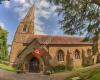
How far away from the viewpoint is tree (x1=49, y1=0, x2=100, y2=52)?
82.8 feet

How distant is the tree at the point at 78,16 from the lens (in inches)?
993

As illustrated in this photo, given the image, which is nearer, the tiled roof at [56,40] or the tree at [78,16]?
the tree at [78,16]

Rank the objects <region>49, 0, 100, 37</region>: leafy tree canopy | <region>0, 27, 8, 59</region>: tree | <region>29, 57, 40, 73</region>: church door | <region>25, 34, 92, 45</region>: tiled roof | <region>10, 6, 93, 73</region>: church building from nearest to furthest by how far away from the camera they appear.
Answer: <region>49, 0, 100, 37</region>: leafy tree canopy, <region>10, 6, 93, 73</region>: church building, <region>29, 57, 40, 73</region>: church door, <region>25, 34, 92, 45</region>: tiled roof, <region>0, 27, 8, 59</region>: tree

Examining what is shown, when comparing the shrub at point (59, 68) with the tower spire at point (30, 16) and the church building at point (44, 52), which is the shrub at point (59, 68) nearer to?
the church building at point (44, 52)

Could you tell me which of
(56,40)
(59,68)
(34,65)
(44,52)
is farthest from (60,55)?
(34,65)

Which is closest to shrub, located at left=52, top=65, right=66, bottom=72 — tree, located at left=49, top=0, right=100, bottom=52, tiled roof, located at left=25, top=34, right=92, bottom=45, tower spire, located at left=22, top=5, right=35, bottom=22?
tiled roof, located at left=25, top=34, right=92, bottom=45

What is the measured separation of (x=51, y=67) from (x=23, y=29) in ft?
56.7

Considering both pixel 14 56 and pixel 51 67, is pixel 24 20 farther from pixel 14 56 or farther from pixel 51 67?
pixel 51 67

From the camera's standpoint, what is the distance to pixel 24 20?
70938 mm

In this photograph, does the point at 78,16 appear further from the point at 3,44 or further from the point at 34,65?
the point at 3,44

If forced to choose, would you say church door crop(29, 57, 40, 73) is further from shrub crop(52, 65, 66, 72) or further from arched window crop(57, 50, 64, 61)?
arched window crop(57, 50, 64, 61)

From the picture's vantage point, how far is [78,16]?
2614cm

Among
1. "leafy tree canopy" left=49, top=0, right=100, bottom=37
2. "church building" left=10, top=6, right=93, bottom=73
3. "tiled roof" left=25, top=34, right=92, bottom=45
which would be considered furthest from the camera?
"tiled roof" left=25, top=34, right=92, bottom=45

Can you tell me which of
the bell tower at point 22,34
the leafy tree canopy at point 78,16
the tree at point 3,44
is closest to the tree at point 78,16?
the leafy tree canopy at point 78,16
